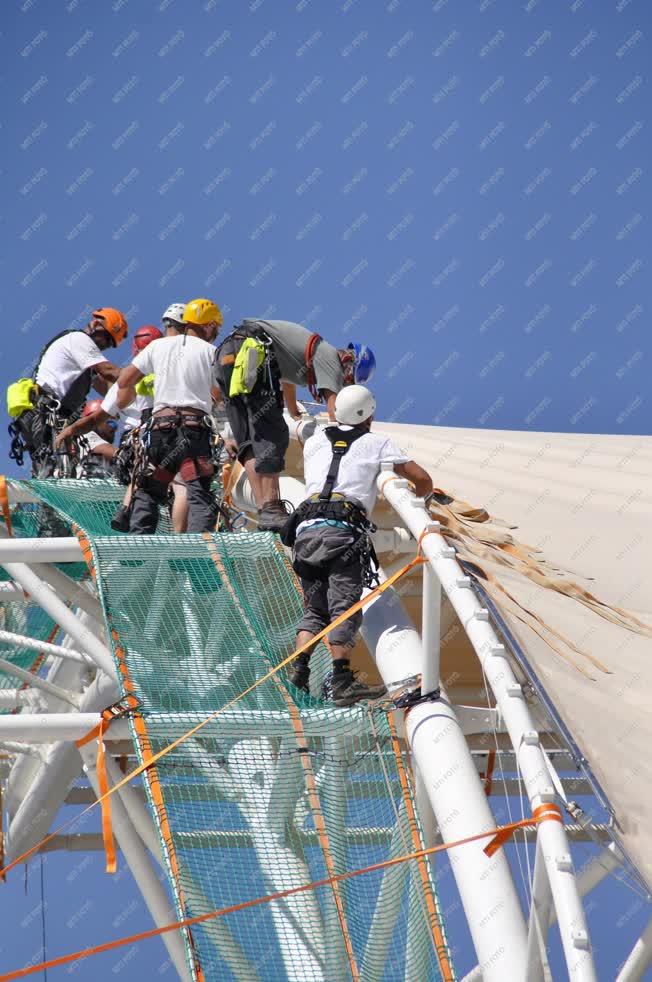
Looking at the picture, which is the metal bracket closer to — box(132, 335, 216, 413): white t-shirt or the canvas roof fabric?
the canvas roof fabric

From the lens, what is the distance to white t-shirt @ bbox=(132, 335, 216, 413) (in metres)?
11.2

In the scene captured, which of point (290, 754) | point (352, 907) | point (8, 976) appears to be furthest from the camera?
point (290, 754)

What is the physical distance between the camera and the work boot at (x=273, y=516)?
420 inches

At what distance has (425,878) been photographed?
23.7ft

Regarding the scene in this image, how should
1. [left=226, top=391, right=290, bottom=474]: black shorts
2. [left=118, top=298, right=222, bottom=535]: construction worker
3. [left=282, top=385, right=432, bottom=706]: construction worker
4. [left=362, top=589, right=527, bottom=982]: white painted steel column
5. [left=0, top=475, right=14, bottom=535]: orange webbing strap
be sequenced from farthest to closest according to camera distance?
[left=0, top=475, right=14, bottom=535]: orange webbing strap
[left=118, top=298, right=222, bottom=535]: construction worker
[left=226, top=391, right=290, bottom=474]: black shorts
[left=282, top=385, right=432, bottom=706]: construction worker
[left=362, top=589, right=527, bottom=982]: white painted steel column

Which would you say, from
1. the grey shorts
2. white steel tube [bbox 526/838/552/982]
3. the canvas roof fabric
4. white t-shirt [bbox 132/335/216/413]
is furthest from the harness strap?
white steel tube [bbox 526/838/552/982]

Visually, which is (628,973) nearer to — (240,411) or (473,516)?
(473,516)

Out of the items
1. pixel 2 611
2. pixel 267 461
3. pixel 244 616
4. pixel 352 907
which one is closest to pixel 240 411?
pixel 267 461

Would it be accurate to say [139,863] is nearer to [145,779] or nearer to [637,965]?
[145,779]

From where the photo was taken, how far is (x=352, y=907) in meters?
7.39

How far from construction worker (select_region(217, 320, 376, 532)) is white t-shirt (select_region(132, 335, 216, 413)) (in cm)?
36

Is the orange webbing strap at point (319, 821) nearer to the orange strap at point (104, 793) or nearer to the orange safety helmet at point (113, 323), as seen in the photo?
the orange strap at point (104, 793)

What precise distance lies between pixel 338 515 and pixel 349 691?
3.84 feet

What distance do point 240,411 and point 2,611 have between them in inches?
309
